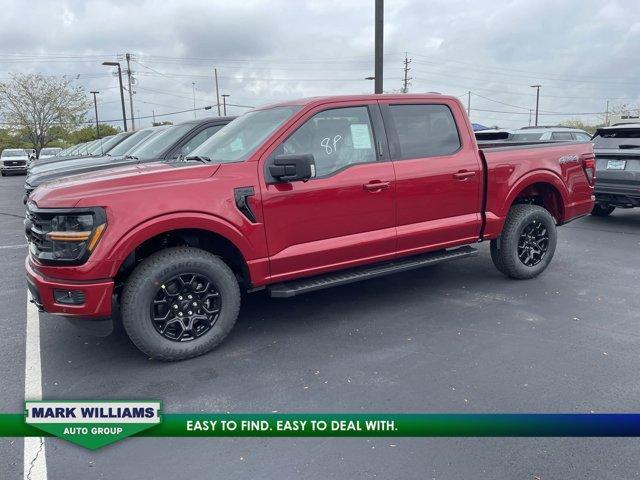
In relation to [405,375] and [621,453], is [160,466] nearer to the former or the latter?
[405,375]

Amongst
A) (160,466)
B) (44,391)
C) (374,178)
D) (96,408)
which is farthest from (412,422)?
(374,178)

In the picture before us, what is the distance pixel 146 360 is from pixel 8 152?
34.6 metres

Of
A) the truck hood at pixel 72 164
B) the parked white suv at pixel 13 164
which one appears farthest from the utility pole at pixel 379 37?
the parked white suv at pixel 13 164

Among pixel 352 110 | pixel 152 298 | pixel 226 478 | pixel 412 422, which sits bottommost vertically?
pixel 226 478

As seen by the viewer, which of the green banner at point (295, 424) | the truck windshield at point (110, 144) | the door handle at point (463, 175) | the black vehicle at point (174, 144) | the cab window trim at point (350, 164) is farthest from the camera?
the truck windshield at point (110, 144)

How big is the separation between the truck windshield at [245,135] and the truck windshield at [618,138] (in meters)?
6.65

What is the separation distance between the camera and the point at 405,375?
3.65 meters

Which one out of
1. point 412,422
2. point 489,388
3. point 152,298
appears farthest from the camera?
point 152,298

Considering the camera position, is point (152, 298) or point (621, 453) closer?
point (621, 453)

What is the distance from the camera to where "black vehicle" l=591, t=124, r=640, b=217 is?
8305 mm

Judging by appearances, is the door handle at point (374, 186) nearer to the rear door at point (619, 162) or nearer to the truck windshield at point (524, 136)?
the rear door at point (619, 162)

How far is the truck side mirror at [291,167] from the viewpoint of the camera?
397 centimetres

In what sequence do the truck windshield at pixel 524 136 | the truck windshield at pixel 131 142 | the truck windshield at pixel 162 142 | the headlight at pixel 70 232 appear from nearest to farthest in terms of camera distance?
the headlight at pixel 70 232 → the truck windshield at pixel 162 142 → the truck windshield at pixel 131 142 → the truck windshield at pixel 524 136

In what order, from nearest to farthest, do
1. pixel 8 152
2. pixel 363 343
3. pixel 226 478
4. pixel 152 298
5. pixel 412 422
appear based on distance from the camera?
pixel 412 422, pixel 226 478, pixel 152 298, pixel 363 343, pixel 8 152
